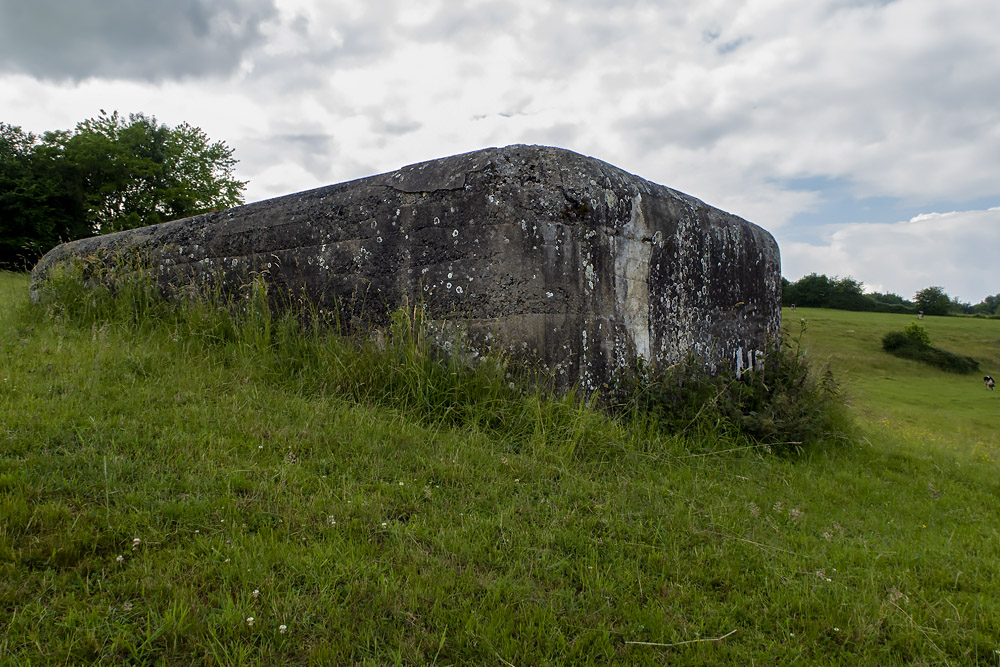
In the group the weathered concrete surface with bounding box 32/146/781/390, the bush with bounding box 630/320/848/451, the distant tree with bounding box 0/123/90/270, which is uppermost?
the distant tree with bounding box 0/123/90/270

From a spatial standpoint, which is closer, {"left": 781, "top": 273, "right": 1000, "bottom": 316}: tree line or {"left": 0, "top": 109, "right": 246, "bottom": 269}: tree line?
{"left": 0, "top": 109, "right": 246, "bottom": 269}: tree line

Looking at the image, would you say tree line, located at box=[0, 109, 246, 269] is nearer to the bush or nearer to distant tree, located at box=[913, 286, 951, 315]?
the bush

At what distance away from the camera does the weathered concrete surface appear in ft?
13.4

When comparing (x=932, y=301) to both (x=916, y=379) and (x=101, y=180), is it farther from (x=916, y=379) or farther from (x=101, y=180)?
(x=101, y=180)

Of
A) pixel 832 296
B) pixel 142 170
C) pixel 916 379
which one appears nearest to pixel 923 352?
pixel 916 379

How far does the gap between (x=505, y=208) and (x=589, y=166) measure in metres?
0.72

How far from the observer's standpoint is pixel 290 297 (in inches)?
198

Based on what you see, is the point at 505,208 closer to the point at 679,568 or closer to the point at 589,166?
the point at 589,166

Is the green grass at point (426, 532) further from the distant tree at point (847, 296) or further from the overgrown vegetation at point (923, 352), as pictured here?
the distant tree at point (847, 296)

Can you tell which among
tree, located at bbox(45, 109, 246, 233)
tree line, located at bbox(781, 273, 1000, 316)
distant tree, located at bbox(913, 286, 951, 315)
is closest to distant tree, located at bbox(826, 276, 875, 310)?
tree line, located at bbox(781, 273, 1000, 316)

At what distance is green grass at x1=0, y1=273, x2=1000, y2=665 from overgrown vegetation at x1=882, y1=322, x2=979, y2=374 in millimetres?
22269

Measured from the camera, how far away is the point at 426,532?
2.51 meters

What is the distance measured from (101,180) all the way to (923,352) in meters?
32.8

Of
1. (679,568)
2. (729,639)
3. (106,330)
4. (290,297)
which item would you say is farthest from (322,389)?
(729,639)
